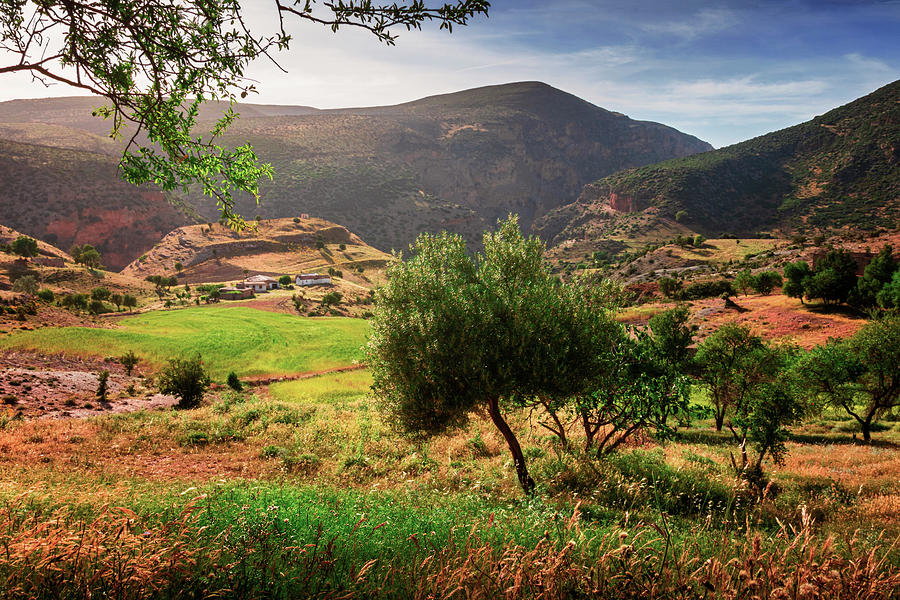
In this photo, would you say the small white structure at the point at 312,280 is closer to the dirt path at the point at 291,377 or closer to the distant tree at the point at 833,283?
the dirt path at the point at 291,377

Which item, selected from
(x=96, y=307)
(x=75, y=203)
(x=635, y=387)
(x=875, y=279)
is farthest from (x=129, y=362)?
(x=75, y=203)

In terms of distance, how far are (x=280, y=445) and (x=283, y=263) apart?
461ft

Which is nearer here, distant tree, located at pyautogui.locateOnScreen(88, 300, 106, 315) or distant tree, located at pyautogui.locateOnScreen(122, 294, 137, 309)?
distant tree, located at pyautogui.locateOnScreen(88, 300, 106, 315)

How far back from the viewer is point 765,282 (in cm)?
7294

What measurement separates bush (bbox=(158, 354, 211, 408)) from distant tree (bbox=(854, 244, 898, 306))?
264ft

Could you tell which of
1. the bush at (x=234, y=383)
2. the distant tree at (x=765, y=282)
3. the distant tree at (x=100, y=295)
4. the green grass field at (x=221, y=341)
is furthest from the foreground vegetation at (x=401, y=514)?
the distant tree at (x=100, y=295)

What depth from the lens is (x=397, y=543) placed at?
468 cm

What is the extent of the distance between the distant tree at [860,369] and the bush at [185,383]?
4091 cm

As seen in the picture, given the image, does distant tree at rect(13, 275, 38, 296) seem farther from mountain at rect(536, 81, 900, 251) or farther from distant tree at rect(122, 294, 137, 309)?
mountain at rect(536, 81, 900, 251)

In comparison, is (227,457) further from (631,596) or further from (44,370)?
(44,370)

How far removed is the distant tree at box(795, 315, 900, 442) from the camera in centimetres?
2405

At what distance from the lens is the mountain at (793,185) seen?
137m

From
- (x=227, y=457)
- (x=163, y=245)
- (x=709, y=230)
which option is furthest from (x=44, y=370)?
(x=709, y=230)

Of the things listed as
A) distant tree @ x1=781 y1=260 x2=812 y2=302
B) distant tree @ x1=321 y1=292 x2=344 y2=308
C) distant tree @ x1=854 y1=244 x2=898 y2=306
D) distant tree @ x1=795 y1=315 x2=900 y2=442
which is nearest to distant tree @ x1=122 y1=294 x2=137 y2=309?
distant tree @ x1=321 y1=292 x2=344 y2=308
